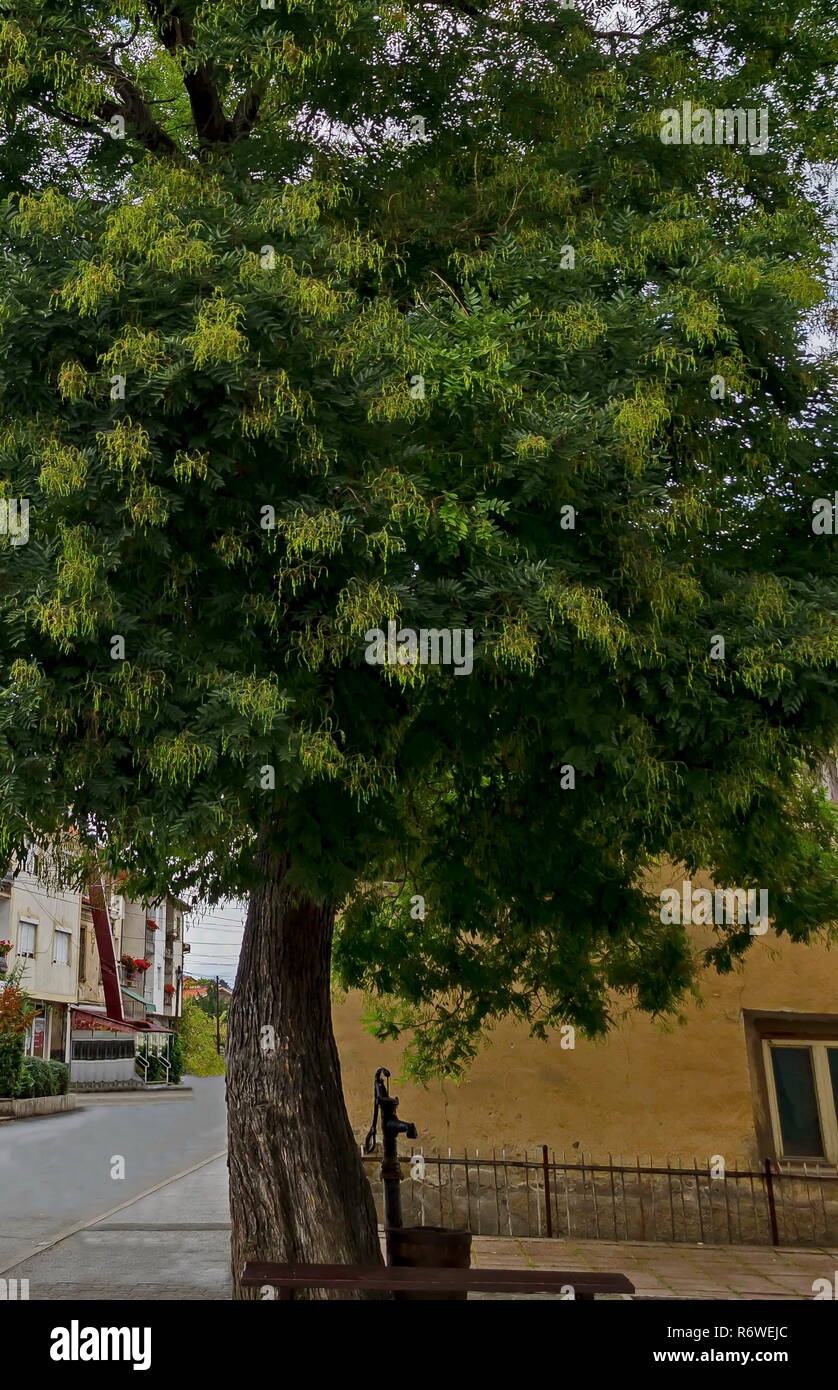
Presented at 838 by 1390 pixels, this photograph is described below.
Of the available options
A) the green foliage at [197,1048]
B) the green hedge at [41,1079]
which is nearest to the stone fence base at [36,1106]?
the green hedge at [41,1079]

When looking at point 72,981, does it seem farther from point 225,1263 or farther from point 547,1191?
point 225,1263

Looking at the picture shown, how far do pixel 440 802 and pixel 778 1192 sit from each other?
720 cm

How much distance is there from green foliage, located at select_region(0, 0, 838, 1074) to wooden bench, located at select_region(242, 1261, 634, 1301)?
2.16 meters

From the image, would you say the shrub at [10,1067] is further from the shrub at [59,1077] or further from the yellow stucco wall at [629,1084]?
the yellow stucco wall at [629,1084]

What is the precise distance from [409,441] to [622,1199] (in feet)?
32.2

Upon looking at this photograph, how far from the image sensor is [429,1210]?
1256 centimetres

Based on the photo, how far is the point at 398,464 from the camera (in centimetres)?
586

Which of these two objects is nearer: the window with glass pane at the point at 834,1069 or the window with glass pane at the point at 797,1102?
the window with glass pane at the point at 797,1102

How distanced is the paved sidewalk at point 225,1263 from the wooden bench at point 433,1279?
313 centimetres

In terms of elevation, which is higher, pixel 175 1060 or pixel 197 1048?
pixel 197 1048

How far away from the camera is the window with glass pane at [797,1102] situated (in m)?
13.3

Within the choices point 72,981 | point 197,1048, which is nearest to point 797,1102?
point 72,981
